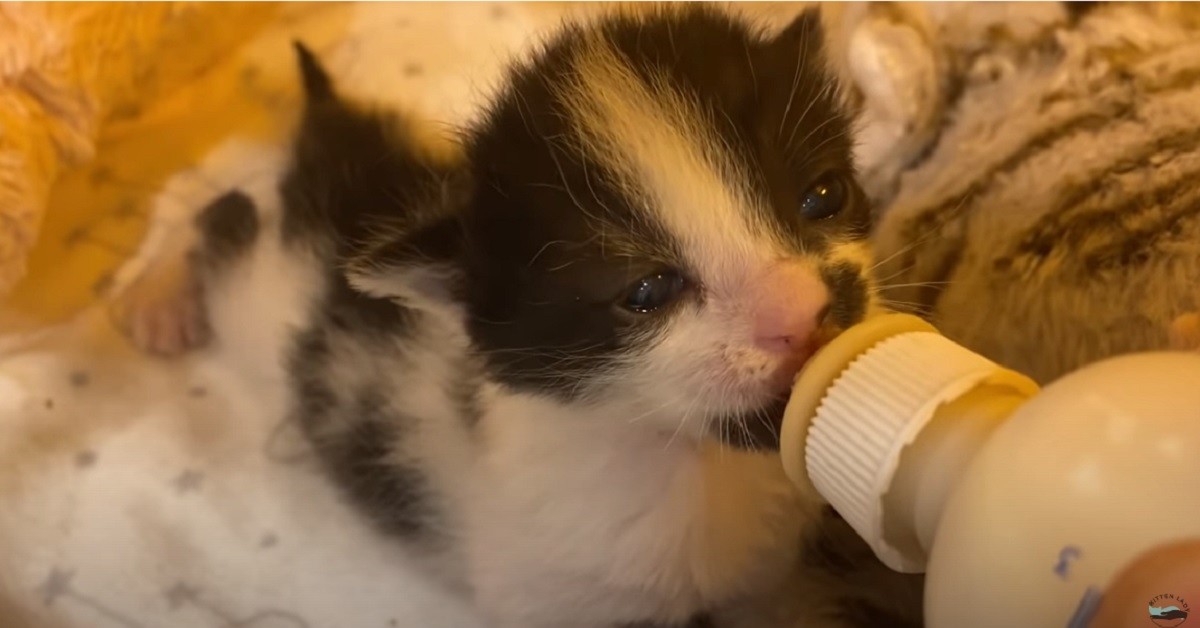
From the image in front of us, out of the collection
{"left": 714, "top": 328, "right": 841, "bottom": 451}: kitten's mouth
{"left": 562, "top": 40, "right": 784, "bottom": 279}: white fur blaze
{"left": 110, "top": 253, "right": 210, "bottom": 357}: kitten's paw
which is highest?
{"left": 562, "top": 40, "right": 784, "bottom": 279}: white fur blaze

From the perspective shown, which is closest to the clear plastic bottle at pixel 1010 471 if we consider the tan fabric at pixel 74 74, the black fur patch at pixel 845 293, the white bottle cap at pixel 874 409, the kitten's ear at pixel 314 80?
the white bottle cap at pixel 874 409

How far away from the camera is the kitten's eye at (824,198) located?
751mm

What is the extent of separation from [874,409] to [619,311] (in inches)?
9.2

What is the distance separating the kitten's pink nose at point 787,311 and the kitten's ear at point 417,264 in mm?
245

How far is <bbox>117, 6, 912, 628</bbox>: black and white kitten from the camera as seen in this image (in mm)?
687

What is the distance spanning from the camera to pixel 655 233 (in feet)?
2.27

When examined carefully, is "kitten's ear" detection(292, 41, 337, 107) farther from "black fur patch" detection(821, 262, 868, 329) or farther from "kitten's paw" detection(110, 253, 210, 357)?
"black fur patch" detection(821, 262, 868, 329)

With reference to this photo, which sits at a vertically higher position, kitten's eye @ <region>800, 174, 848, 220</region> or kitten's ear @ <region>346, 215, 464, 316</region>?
kitten's eye @ <region>800, 174, 848, 220</region>

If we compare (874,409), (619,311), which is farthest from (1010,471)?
(619,311)

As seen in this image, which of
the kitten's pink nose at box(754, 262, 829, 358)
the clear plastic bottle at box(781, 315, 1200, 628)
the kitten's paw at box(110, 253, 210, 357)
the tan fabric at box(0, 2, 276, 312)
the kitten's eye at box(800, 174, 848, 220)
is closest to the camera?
the clear plastic bottle at box(781, 315, 1200, 628)

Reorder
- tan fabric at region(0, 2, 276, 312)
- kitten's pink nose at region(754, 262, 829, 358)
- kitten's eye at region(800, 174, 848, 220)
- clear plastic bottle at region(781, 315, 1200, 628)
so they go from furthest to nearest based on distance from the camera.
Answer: tan fabric at region(0, 2, 276, 312)
kitten's eye at region(800, 174, 848, 220)
kitten's pink nose at region(754, 262, 829, 358)
clear plastic bottle at region(781, 315, 1200, 628)

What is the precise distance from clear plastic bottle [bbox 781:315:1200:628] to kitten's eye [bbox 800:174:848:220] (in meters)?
0.21

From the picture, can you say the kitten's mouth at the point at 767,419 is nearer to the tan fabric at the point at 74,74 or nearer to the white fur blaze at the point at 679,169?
the white fur blaze at the point at 679,169

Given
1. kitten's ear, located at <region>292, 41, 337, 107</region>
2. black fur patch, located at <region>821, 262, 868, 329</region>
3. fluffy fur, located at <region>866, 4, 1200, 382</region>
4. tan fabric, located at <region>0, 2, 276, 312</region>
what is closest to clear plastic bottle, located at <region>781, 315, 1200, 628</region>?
black fur patch, located at <region>821, 262, 868, 329</region>
